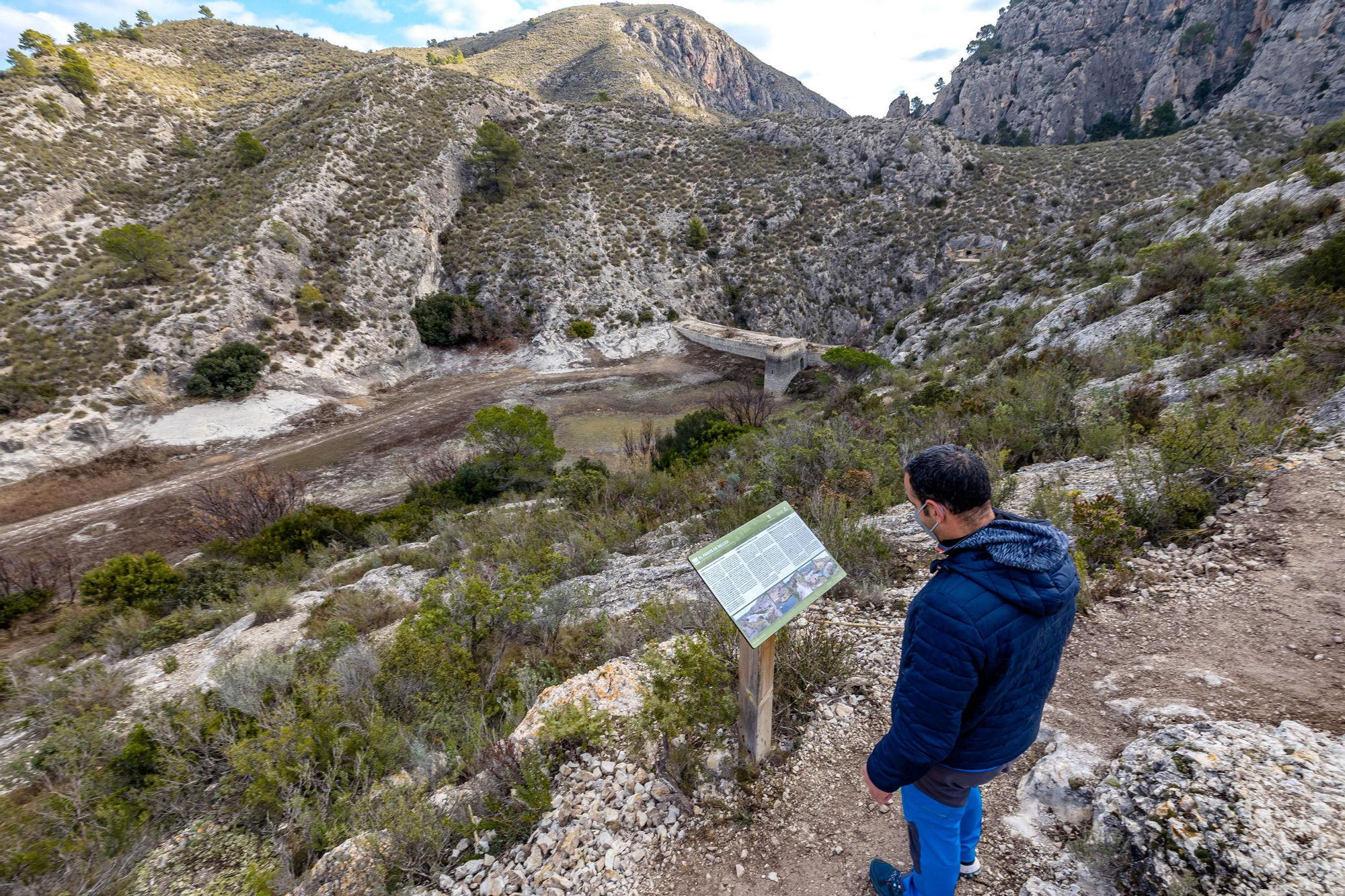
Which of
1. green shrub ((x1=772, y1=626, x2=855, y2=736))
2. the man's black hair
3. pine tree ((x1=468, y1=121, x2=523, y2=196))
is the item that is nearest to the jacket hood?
the man's black hair

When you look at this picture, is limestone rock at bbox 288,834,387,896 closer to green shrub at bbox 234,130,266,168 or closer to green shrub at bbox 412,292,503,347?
green shrub at bbox 412,292,503,347

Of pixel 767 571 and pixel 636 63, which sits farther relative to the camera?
pixel 636 63

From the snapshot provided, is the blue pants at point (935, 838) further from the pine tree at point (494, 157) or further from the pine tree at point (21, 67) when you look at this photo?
the pine tree at point (21, 67)

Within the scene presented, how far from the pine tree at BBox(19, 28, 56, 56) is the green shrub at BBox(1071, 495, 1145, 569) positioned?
54982 mm

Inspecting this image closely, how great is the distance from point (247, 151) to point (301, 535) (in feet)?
102

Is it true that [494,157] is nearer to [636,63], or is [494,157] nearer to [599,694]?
[599,694]

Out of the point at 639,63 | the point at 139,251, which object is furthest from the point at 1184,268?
the point at 639,63

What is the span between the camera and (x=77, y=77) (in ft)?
90.5

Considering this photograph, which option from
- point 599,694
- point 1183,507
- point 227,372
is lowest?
point 599,694

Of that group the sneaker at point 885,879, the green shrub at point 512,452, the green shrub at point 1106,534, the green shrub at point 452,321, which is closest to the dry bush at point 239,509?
the green shrub at point 512,452

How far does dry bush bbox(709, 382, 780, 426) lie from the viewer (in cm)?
2011

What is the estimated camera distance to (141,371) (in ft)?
64.1

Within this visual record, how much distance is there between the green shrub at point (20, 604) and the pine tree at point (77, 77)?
3586 centimetres

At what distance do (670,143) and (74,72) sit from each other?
3718cm
